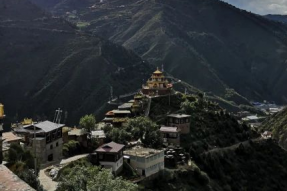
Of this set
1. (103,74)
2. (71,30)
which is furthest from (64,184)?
(71,30)

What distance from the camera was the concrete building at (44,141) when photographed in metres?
44.3

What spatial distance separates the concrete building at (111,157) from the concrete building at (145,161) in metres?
1.89

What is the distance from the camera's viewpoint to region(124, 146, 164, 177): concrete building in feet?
149

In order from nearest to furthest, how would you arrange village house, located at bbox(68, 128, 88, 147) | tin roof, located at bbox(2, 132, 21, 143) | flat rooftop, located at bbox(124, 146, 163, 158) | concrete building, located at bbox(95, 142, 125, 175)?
tin roof, located at bbox(2, 132, 21, 143) < concrete building, located at bbox(95, 142, 125, 175) < flat rooftop, located at bbox(124, 146, 163, 158) < village house, located at bbox(68, 128, 88, 147)

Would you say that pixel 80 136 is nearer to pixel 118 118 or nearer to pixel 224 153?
pixel 118 118

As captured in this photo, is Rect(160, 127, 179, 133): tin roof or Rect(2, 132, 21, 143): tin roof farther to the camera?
Rect(160, 127, 179, 133): tin roof

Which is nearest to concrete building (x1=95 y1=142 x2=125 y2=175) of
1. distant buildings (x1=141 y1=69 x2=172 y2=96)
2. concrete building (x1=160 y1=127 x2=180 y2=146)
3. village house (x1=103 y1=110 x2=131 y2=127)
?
concrete building (x1=160 y1=127 x2=180 y2=146)

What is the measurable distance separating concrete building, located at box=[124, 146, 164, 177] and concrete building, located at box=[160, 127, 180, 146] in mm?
11013

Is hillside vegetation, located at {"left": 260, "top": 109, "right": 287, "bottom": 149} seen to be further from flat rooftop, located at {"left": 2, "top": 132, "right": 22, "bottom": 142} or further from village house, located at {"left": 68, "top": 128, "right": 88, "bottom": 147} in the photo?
flat rooftop, located at {"left": 2, "top": 132, "right": 22, "bottom": 142}

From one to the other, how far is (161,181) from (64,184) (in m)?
22.2

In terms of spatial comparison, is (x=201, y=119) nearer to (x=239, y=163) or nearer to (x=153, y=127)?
(x=239, y=163)

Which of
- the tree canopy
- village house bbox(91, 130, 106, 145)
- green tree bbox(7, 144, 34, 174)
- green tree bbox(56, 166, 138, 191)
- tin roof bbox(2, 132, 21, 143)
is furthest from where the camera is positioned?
the tree canopy

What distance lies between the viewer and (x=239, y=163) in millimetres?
66188

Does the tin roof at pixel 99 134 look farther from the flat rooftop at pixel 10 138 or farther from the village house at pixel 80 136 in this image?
the flat rooftop at pixel 10 138
